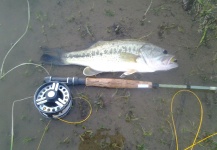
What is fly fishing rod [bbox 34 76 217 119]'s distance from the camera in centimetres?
478

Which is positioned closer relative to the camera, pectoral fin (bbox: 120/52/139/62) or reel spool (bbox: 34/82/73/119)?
reel spool (bbox: 34/82/73/119)

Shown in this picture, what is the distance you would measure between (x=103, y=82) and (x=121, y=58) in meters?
0.59

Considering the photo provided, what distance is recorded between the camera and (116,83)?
Answer: 509 centimetres

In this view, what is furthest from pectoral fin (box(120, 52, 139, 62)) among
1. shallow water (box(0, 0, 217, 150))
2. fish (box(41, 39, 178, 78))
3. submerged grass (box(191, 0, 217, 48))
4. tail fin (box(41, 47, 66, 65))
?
submerged grass (box(191, 0, 217, 48))

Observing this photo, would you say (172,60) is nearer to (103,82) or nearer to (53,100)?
(103,82)

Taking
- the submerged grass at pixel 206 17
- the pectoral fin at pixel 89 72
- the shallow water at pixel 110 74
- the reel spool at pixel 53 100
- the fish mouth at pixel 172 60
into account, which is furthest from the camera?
the submerged grass at pixel 206 17

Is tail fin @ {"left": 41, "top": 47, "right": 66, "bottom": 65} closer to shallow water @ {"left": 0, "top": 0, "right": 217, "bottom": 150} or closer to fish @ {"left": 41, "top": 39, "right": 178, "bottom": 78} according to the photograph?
fish @ {"left": 41, "top": 39, "right": 178, "bottom": 78}

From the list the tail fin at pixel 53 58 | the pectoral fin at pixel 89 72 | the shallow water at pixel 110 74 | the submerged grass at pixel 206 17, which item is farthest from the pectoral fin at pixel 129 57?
the submerged grass at pixel 206 17

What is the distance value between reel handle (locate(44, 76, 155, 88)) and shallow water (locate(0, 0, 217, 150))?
0.20 meters

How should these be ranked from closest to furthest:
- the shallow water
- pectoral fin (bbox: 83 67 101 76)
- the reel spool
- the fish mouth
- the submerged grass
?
1. the reel spool
2. the shallow water
3. the fish mouth
4. pectoral fin (bbox: 83 67 101 76)
5. the submerged grass

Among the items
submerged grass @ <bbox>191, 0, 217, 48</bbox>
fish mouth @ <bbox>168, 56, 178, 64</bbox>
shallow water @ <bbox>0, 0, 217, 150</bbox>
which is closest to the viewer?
shallow water @ <bbox>0, 0, 217, 150</bbox>

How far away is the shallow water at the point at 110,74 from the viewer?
5.00 metres

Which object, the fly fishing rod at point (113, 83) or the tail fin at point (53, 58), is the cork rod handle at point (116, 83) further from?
the tail fin at point (53, 58)

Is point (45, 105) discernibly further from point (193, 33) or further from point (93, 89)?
point (193, 33)
